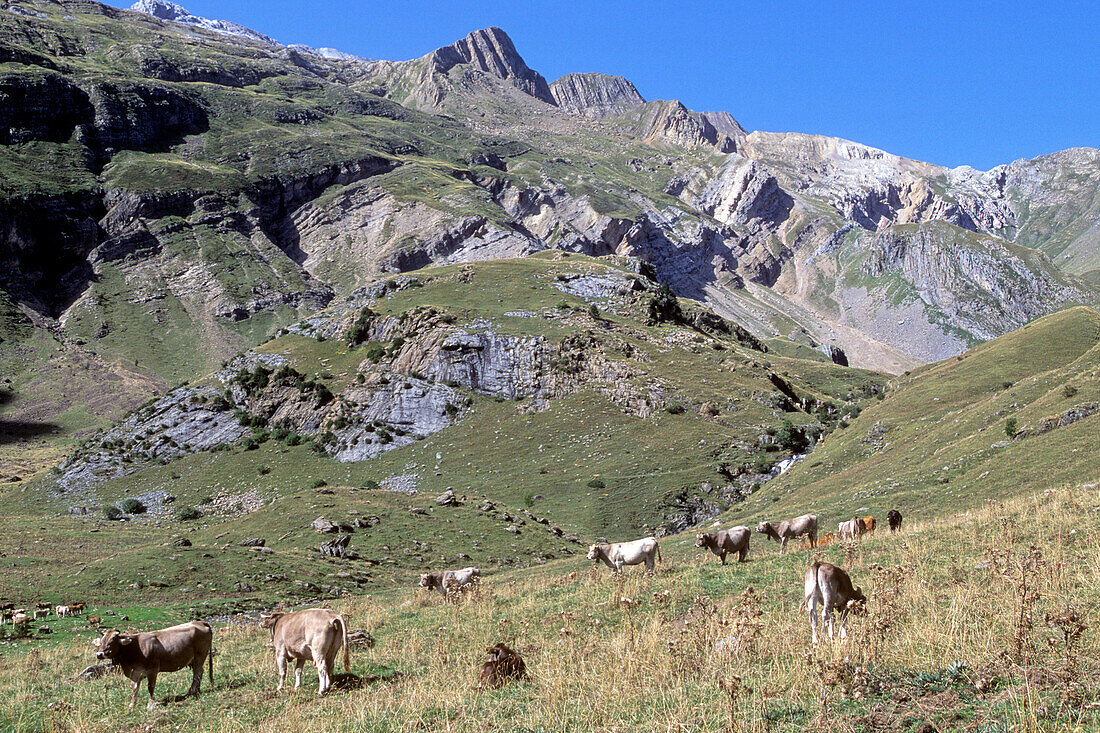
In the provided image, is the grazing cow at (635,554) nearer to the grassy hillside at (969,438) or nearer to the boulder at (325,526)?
the grassy hillside at (969,438)

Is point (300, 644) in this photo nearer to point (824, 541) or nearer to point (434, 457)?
point (824, 541)

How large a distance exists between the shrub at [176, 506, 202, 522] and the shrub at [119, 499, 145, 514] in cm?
428

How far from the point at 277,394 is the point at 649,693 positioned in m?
79.2

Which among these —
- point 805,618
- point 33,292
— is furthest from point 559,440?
point 33,292

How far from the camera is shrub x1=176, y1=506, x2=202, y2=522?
58438 millimetres

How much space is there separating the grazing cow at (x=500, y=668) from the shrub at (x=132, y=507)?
65.0m

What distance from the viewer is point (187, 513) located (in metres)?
58.8

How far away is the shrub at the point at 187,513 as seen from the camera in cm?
A: 5844

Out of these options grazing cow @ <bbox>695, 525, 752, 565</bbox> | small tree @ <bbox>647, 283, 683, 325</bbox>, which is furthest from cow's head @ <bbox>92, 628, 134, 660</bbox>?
small tree @ <bbox>647, 283, 683, 325</bbox>

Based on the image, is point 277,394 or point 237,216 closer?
→ point 277,394

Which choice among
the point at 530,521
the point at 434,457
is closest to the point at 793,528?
the point at 530,521

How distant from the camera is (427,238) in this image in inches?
7608

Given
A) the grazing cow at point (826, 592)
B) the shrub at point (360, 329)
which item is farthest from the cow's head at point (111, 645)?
the shrub at point (360, 329)

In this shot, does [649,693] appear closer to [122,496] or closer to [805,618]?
[805,618]
